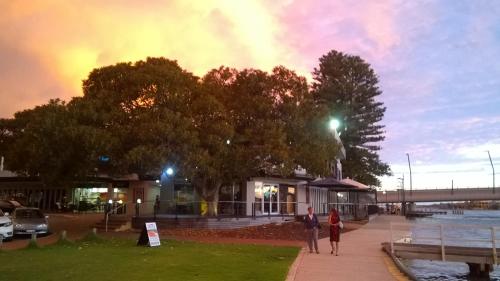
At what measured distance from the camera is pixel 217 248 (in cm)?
1905

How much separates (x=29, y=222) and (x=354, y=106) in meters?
58.8

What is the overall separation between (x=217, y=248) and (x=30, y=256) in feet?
20.7

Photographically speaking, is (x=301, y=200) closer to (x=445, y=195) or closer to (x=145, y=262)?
(x=145, y=262)

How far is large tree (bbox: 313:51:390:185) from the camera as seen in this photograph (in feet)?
248

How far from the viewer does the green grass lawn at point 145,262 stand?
12.2 metres

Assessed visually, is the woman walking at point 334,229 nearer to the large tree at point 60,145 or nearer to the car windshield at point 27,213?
the large tree at point 60,145

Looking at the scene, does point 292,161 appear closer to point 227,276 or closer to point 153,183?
point 227,276

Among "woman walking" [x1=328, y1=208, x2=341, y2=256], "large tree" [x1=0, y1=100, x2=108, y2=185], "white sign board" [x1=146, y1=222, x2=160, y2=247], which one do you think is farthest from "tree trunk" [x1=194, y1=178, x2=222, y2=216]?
"woman walking" [x1=328, y1=208, x2=341, y2=256]

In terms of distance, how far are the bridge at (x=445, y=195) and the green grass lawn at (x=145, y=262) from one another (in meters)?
89.2

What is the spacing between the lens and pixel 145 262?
577 inches

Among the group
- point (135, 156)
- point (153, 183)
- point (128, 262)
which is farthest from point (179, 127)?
point (153, 183)

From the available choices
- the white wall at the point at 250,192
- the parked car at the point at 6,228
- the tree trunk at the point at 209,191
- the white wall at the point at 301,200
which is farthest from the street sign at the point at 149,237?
the white wall at the point at 301,200

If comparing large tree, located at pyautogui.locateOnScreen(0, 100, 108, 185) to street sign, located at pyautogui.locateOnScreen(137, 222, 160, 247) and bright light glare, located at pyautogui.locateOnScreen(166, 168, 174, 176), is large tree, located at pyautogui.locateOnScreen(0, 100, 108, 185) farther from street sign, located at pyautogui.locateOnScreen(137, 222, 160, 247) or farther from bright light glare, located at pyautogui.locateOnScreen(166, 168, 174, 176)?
street sign, located at pyautogui.locateOnScreen(137, 222, 160, 247)

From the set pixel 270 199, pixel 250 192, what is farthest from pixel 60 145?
pixel 270 199
